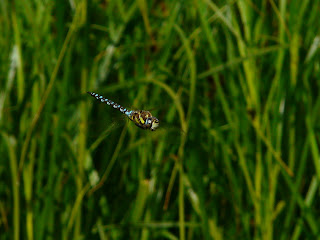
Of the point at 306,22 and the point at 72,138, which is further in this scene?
the point at 306,22

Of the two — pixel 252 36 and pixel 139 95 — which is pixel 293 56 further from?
pixel 139 95

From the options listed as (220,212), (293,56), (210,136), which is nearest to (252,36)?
(293,56)

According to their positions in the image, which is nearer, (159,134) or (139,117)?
(139,117)

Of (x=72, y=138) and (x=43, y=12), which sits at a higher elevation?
(x=43, y=12)

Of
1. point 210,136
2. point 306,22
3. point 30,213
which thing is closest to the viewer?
point 30,213

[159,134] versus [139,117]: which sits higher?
[159,134]

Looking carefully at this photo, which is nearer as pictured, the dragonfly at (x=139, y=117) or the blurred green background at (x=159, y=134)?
the dragonfly at (x=139, y=117)
